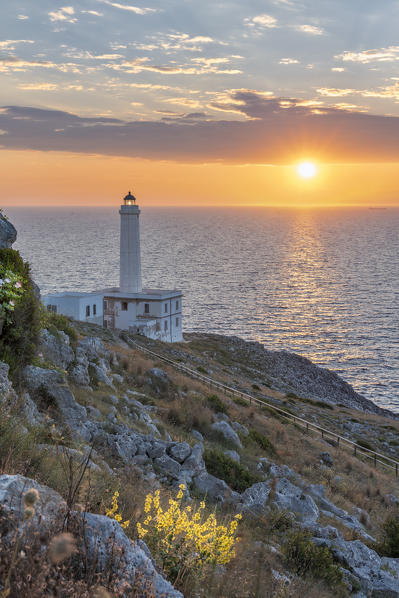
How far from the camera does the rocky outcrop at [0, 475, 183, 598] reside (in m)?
3.77

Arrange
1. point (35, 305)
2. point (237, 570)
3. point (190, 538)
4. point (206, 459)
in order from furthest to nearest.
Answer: point (206, 459) → point (35, 305) → point (237, 570) → point (190, 538)

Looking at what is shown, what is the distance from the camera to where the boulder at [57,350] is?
13594 millimetres

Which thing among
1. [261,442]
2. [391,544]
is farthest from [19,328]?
[261,442]

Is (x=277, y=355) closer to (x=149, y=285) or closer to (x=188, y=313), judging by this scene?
(x=188, y=313)

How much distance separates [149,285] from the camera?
104m

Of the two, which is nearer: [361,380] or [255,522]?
[255,522]

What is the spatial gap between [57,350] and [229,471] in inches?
220

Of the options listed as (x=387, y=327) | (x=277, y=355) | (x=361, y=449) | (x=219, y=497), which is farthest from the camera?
(x=387, y=327)

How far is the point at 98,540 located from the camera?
3.90 metres

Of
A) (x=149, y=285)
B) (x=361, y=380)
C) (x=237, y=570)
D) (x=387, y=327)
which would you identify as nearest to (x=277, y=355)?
(x=361, y=380)

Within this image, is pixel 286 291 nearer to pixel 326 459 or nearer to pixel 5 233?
pixel 326 459

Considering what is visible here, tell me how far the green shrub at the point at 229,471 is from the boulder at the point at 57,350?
4.55 meters

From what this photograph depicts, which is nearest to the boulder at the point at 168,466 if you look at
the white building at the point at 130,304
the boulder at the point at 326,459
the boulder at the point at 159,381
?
the boulder at the point at 159,381

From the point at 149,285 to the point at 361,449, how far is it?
258 feet
